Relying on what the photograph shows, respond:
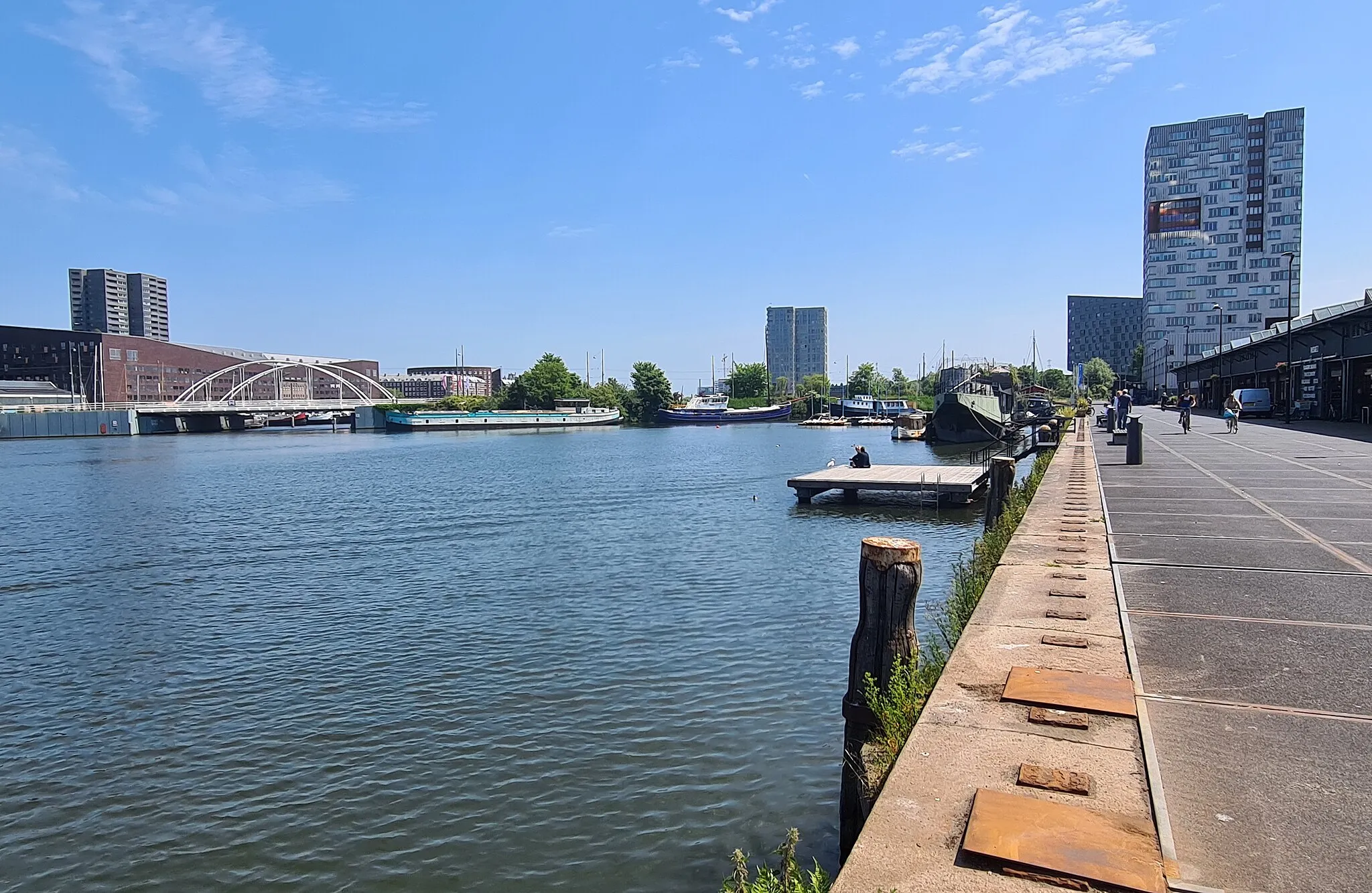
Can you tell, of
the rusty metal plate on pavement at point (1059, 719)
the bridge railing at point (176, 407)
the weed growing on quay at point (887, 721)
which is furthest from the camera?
the bridge railing at point (176, 407)

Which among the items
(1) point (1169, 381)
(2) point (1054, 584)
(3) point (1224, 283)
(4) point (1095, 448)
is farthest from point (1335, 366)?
(3) point (1224, 283)

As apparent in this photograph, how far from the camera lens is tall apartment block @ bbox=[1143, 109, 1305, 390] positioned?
470 ft

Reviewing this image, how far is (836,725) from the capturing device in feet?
32.5

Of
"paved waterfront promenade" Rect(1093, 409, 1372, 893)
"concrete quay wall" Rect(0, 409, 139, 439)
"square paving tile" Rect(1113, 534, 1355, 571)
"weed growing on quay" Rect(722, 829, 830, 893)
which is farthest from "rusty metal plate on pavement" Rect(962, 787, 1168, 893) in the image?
A: "concrete quay wall" Rect(0, 409, 139, 439)

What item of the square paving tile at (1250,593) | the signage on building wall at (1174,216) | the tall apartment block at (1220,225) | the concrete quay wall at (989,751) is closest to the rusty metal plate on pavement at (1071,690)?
the concrete quay wall at (989,751)

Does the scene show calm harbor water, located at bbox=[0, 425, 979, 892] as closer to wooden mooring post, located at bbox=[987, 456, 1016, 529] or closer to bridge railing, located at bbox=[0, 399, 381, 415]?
wooden mooring post, located at bbox=[987, 456, 1016, 529]

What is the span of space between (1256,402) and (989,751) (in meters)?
59.6

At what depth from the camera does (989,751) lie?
16.7 feet

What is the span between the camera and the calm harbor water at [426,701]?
767 cm

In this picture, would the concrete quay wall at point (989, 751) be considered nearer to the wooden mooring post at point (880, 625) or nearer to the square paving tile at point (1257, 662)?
the square paving tile at point (1257, 662)

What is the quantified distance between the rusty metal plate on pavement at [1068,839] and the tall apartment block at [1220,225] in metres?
154

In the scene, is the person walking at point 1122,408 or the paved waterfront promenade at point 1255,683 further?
the person walking at point 1122,408

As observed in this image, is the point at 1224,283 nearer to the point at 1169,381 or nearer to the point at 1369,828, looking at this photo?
the point at 1169,381

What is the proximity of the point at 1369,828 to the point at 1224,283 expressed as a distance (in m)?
169
